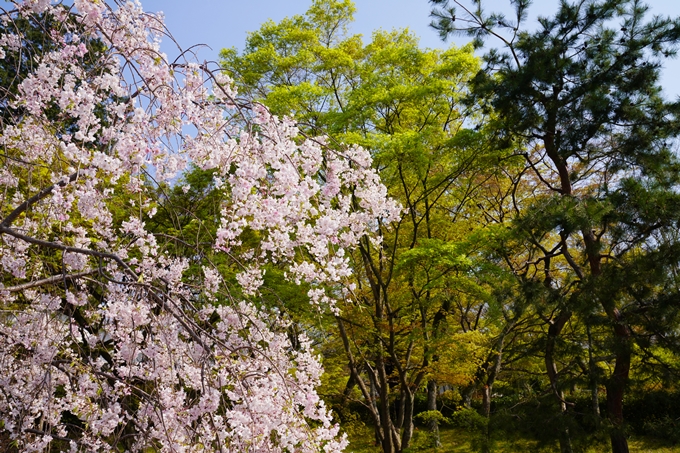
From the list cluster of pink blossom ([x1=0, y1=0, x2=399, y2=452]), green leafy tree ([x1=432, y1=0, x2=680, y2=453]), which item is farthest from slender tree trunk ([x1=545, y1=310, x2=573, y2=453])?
cluster of pink blossom ([x1=0, y1=0, x2=399, y2=452])

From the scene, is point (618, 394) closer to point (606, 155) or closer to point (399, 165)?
point (606, 155)

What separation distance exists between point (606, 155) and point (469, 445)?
7127 millimetres

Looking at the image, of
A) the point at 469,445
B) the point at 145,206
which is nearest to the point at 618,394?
the point at 145,206

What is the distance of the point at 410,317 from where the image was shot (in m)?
→ 9.11

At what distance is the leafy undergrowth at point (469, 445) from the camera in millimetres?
6246

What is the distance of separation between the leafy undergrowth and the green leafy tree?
1.90ft

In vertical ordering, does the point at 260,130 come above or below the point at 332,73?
below

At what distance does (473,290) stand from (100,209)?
5.76m

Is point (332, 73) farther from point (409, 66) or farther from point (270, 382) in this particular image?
point (270, 382)

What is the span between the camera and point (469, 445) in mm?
11039

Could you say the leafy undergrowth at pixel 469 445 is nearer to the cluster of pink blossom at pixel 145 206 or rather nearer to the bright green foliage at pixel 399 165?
the bright green foliage at pixel 399 165

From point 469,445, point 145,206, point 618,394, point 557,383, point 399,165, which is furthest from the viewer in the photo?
point 469,445

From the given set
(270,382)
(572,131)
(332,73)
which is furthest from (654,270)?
(332,73)

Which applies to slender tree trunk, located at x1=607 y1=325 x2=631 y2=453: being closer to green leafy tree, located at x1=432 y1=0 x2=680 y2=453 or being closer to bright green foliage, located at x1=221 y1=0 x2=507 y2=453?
green leafy tree, located at x1=432 y1=0 x2=680 y2=453
